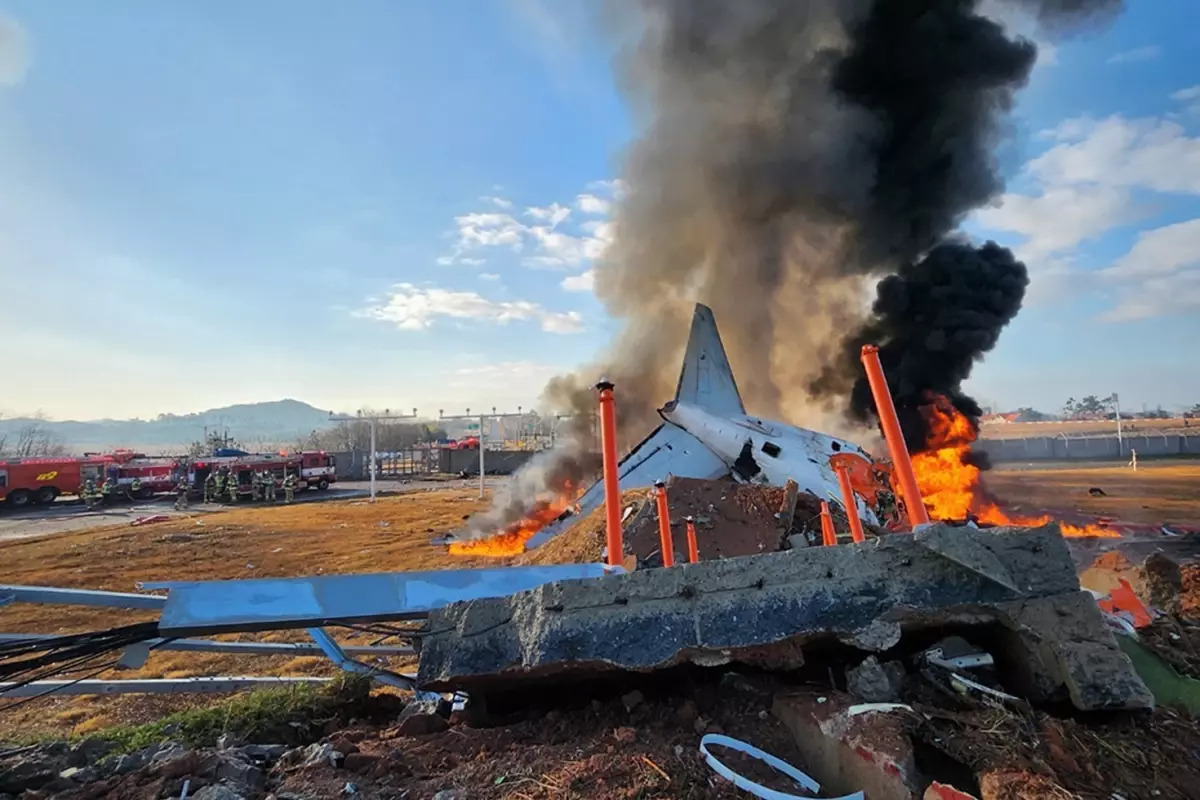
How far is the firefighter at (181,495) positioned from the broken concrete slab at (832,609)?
29.5 metres

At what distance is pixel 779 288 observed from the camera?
67.5 ft

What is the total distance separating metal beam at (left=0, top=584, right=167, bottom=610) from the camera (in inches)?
115

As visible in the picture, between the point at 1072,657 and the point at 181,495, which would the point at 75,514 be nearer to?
the point at 181,495

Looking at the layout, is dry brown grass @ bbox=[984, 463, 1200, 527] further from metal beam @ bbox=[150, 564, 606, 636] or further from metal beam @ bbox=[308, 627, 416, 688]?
metal beam @ bbox=[308, 627, 416, 688]

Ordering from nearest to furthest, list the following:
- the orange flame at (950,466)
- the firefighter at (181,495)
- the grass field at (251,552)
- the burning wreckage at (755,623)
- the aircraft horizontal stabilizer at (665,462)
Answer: the burning wreckage at (755,623)
the grass field at (251,552)
the aircraft horizontal stabilizer at (665,462)
the orange flame at (950,466)
the firefighter at (181,495)

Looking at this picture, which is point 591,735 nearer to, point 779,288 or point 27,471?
point 779,288

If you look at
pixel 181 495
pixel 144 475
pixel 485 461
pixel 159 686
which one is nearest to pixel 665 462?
pixel 159 686

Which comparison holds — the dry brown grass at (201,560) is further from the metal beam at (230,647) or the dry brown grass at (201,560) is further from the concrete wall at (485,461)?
the concrete wall at (485,461)

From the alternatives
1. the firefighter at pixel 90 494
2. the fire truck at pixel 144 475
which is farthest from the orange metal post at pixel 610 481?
the fire truck at pixel 144 475

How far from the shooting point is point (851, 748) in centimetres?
210

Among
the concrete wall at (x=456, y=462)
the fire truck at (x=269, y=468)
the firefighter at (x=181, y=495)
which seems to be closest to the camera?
the firefighter at (x=181, y=495)

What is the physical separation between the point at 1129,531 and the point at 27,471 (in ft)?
133

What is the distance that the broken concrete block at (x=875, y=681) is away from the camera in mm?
2426

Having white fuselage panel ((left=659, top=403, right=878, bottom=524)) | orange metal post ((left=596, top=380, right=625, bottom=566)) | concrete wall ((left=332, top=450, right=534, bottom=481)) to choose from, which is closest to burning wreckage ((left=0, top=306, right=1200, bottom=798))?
orange metal post ((left=596, top=380, right=625, bottom=566))
